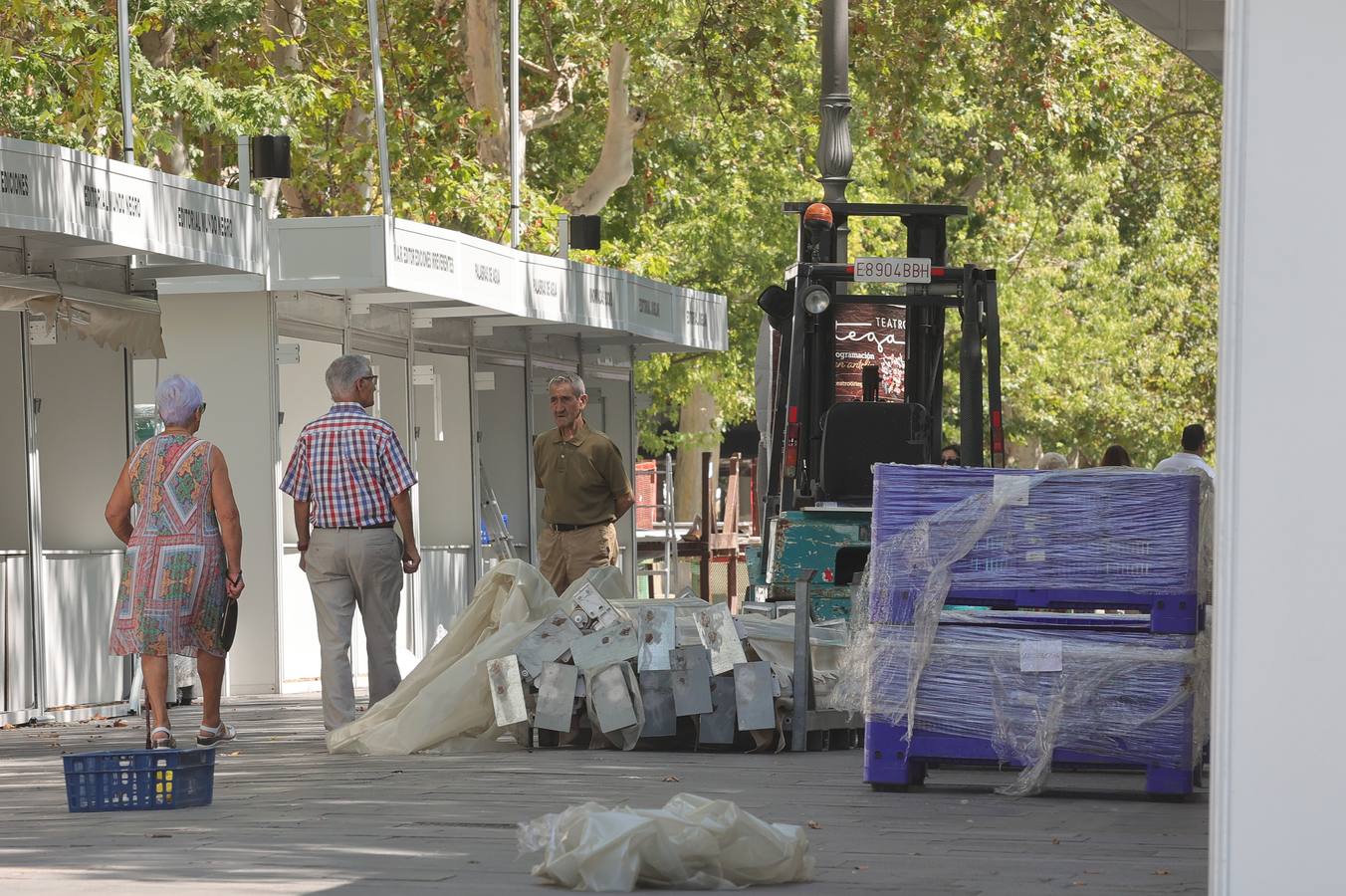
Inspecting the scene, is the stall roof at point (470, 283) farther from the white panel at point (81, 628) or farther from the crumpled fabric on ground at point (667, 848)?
the crumpled fabric on ground at point (667, 848)

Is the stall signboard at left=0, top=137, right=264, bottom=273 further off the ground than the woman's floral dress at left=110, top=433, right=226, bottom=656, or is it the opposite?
the stall signboard at left=0, top=137, right=264, bottom=273

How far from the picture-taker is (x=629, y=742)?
10.8 metres

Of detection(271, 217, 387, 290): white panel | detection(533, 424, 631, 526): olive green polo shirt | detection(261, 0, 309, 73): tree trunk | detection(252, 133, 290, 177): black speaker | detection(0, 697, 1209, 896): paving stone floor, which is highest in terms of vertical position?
detection(261, 0, 309, 73): tree trunk

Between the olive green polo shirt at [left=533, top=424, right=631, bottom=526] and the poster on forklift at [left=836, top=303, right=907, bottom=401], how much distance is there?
60.5 inches

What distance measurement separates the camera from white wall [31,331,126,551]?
1368cm

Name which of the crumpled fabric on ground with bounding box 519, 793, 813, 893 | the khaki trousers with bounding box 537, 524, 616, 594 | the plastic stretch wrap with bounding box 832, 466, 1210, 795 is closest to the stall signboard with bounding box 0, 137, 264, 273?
the khaki trousers with bounding box 537, 524, 616, 594

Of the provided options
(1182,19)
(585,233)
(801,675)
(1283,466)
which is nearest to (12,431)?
(801,675)

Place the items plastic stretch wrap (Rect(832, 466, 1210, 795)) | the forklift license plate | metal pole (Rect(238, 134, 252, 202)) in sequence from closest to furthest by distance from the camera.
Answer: plastic stretch wrap (Rect(832, 466, 1210, 795)), the forklift license plate, metal pole (Rect(238, 134, 252, 202))

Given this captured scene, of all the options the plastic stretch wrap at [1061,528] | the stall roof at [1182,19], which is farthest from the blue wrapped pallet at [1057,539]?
the stall roof at [1182,19]

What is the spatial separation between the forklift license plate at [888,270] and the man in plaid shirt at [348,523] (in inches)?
120

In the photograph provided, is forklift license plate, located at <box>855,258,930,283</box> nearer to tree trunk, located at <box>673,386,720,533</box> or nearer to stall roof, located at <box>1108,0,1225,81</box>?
stall roof, located at <box>1108,0,1225,81</box>

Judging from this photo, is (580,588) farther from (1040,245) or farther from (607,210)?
(1040,245)

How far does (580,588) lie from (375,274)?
176 inches

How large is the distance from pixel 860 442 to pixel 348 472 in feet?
9.97
